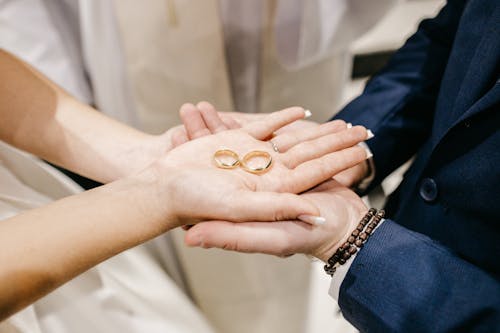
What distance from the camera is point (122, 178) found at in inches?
25.8

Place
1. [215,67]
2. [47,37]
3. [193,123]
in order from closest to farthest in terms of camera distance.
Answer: [193,123] → [47,37] → [215,67]

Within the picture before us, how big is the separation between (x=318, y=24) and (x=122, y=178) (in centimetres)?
62

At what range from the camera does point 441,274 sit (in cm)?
51

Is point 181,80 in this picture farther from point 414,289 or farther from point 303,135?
point 414,289

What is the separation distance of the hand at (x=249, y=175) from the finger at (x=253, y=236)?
0.05 feet

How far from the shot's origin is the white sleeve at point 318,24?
1.00 metres

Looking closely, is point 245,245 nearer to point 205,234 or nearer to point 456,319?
point 205,234

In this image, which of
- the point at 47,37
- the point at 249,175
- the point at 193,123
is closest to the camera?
the point at 249,175

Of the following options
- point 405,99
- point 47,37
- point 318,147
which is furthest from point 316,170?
point 47,37

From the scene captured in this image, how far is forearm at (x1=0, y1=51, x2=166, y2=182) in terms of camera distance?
0.73m

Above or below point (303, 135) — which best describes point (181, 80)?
above

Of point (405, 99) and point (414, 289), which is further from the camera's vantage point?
point (405, 99)

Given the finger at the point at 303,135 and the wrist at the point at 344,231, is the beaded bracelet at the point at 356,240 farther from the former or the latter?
the finger at the point at 303,135

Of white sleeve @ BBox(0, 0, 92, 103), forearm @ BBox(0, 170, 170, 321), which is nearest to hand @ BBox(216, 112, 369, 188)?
forearm @ BBox(0, 170, 170, 321)
